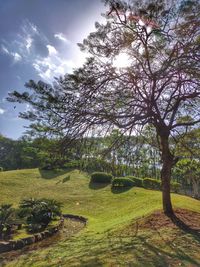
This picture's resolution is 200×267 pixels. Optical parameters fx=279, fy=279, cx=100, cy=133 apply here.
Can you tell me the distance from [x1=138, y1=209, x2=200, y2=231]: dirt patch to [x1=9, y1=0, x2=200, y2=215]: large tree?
391 millimetres

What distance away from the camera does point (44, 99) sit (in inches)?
320

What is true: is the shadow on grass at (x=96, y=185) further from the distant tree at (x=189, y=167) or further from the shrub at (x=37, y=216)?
the shrub at (x=37, y=216)

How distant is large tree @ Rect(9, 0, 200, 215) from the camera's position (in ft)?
25.0

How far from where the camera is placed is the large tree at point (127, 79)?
7621 millimetres

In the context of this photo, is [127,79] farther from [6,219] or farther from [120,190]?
[120,190]

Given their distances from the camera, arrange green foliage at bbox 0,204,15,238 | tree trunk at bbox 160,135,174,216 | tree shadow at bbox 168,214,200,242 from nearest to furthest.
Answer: tree shadow at bbox 168,214,200,242 < green foliage at bbox 0,204,15,238 < tree trunk at bbox 160,135,174,216

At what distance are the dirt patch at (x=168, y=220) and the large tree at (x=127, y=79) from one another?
0.39 metres

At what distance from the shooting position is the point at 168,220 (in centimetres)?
846

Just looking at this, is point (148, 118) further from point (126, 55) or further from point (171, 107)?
point (126, 55)

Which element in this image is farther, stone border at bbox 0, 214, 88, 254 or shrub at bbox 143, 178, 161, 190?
shrub at bbox 143, 178, 161, 190

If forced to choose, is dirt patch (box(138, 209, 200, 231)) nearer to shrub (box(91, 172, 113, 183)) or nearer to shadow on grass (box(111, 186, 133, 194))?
shadow on grass (box(111, 186, 133, 194))

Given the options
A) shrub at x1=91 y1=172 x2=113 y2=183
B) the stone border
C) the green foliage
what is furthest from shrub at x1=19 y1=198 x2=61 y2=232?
shrub at x1=91 y1=172 x2=113 y2=183

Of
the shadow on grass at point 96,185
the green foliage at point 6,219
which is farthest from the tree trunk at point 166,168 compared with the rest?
the shadow on grass at point 96,185

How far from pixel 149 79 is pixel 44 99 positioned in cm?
312
